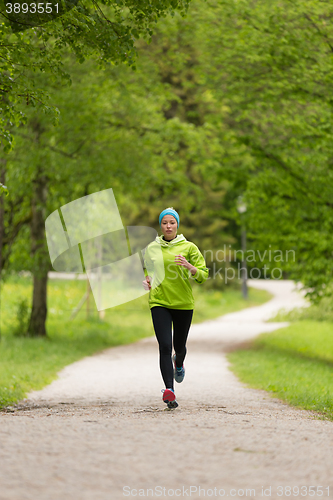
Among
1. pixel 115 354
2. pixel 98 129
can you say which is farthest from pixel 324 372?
pixel 98 129

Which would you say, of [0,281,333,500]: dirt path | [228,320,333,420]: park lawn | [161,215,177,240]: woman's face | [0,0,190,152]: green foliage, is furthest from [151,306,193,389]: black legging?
[0,0,190,152]: green foliage

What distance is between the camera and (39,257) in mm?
15109

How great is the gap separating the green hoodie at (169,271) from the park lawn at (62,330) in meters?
2.81

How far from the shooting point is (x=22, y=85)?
21.7 feet

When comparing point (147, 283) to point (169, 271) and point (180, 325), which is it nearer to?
point (169, 271)

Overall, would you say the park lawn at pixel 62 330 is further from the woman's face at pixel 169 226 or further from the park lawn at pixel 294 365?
the park lawn at pixel 294 365

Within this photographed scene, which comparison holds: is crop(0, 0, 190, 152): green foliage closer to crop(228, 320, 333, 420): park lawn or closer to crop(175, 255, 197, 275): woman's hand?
crop(175, 255, 197, 275): woman's hand

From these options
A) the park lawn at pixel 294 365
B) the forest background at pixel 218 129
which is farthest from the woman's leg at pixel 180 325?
the forest background at pixel 218 129

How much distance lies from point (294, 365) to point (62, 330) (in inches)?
363

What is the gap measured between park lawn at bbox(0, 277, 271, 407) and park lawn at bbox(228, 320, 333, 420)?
376cm

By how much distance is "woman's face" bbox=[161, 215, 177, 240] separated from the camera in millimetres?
6110

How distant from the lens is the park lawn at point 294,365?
26.0 ft

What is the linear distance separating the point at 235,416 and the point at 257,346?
37.9 feet

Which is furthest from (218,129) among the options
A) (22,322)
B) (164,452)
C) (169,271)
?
(164,452)
